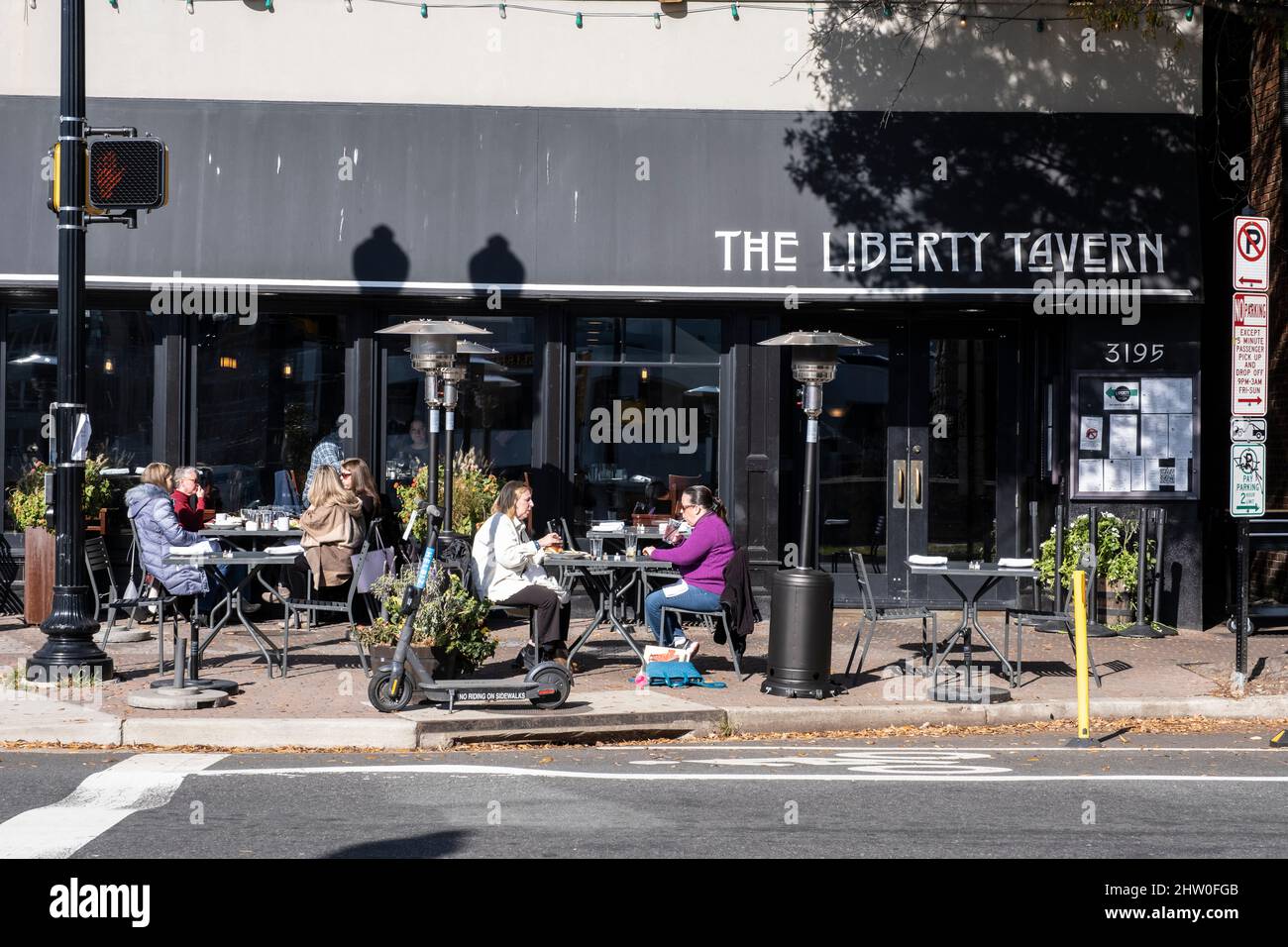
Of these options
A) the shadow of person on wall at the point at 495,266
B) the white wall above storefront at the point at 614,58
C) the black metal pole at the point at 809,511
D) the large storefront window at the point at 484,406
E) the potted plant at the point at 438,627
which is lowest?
the potted plant at the point at 438,627

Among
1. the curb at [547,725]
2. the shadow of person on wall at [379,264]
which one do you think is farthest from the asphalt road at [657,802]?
the shadow of person on wall at [379,264]

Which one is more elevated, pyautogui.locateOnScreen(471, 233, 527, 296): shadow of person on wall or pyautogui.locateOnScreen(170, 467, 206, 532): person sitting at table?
pyautogui.locateOnScreen(471, 233, 527, 296): shadow of person on wall

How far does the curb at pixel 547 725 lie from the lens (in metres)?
9.09

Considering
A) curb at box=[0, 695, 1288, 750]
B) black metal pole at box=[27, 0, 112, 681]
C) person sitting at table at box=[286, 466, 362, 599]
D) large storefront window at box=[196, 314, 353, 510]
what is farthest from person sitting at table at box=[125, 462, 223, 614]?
large storefront window at box=[196, 314, 353, 510]

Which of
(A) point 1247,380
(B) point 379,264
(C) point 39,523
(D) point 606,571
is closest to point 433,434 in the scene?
(D) point 606,571

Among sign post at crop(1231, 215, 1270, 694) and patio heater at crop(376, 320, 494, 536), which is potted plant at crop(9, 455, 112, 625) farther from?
sign post at crop(1231, 215, 1270, 694)

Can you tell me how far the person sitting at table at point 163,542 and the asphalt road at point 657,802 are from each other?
2482 mm

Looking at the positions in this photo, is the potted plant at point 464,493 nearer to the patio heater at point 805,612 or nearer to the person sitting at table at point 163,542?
the person sitting at table at point 163,542

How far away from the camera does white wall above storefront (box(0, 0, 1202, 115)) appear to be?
48.0 feet

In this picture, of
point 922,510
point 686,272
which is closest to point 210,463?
point 686,272

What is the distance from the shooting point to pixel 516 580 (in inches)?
428

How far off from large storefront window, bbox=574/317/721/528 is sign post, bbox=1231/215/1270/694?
5.32 m

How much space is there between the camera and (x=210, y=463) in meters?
14.8
